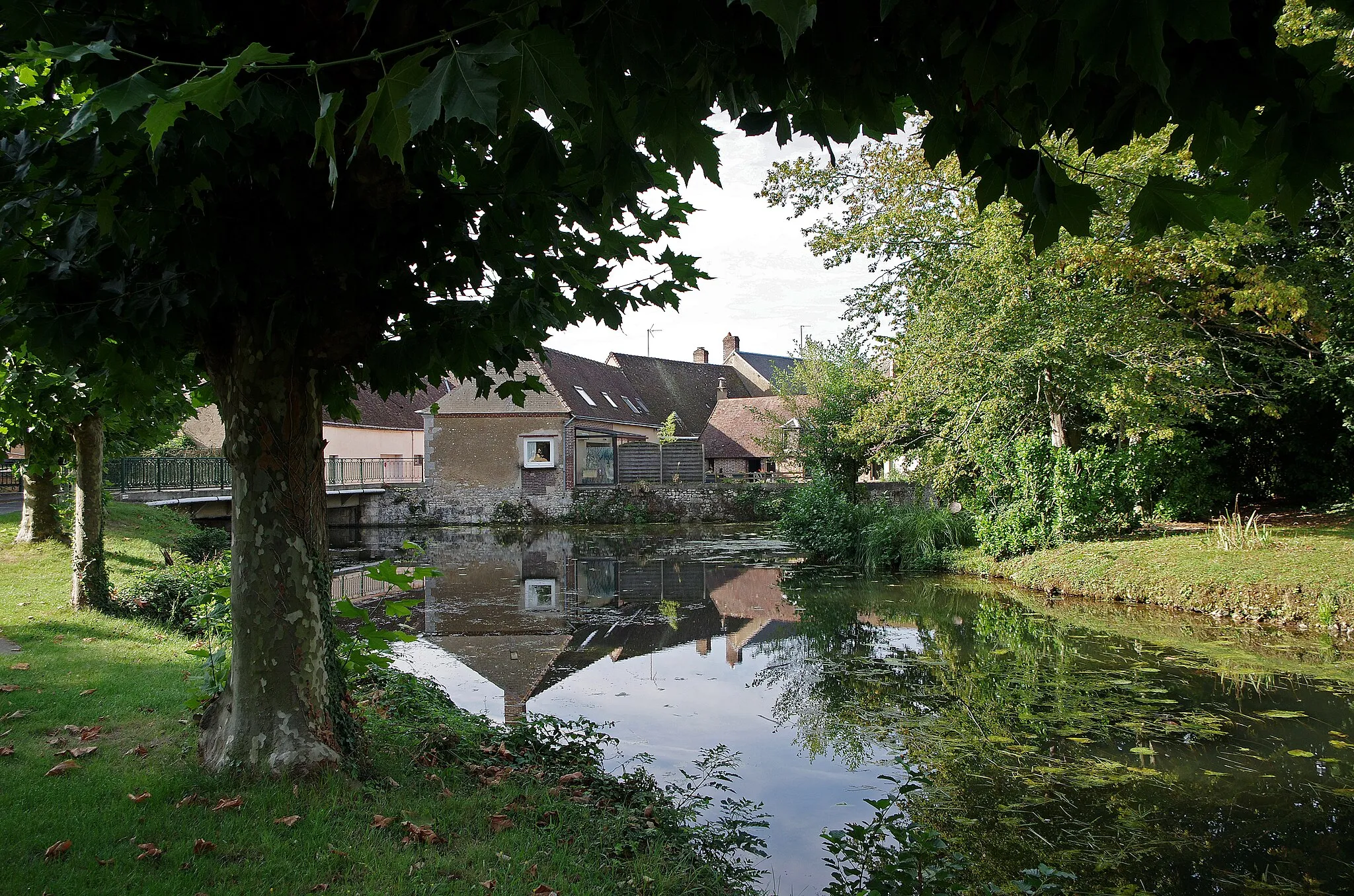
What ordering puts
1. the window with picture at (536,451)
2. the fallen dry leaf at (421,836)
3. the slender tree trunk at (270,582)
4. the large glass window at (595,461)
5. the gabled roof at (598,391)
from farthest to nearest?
the gabled roof at (598,391) < the large glass window at (595,461) < the window with picture at (536,451) < the slender tree trunk at (270,582) < the fallen dry leaf at (421,836)

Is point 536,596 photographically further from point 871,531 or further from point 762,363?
point 762,363

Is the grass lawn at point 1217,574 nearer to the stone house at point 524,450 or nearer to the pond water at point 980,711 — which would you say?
the pond water at point 980,711

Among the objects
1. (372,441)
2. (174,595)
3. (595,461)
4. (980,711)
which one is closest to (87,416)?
(174,595)

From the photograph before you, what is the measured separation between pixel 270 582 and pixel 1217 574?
12.9 meters

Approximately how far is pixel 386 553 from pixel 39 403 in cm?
1864

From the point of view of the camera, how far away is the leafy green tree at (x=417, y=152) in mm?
1925

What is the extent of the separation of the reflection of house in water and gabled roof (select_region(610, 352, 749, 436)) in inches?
1016

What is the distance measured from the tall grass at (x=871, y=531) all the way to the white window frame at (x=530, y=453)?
1548 centimetres

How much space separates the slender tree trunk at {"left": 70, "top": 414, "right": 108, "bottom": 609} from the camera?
9156mm

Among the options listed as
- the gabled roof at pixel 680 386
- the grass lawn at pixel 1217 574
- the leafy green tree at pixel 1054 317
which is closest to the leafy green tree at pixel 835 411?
the leafy green tree at pixel 1054 317

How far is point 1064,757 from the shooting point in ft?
20.7

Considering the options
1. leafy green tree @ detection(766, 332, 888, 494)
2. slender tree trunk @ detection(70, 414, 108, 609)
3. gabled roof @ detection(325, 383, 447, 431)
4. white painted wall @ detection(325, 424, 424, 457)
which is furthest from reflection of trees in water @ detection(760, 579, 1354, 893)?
gabled roof @ detection(325, 383, 447, 431)

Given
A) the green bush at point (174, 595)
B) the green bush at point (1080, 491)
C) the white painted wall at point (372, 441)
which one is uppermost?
the white painted wall at point (372, 441)

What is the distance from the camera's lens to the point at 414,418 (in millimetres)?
46375
